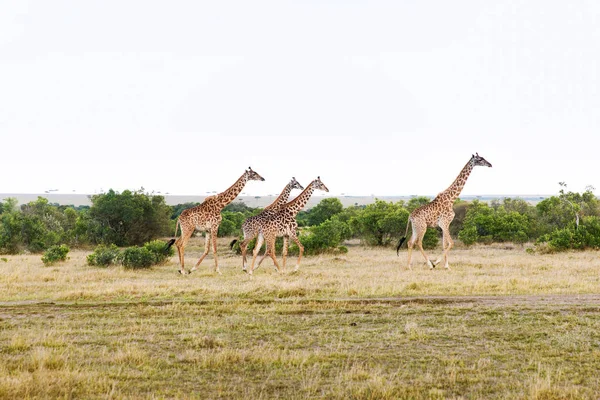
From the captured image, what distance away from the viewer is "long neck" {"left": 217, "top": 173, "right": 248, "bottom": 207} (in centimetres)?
2141

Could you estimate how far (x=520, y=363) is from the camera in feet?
26.5

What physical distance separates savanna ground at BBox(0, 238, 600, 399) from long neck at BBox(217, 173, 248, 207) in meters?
5.05

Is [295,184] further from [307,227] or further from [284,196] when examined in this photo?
[307,227]

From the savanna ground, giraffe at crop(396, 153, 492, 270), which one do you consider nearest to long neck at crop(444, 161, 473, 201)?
giraffe at crop(396, 153, 492, 270)

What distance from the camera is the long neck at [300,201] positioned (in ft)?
69.8

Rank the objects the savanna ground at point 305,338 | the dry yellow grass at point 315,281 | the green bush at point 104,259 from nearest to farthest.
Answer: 1. the savanna ground at point 305,338
2. the dry yellow grass at point 315,281
3. the green bush at point 104,259

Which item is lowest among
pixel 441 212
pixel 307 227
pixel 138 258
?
pixel 138 258

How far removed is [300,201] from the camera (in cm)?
2170

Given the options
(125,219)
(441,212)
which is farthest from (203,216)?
(125,219)

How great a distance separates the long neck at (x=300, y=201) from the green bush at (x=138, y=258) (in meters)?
5.42

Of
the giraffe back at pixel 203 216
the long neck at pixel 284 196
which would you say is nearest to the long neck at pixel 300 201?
the long neck at pixel 284 196

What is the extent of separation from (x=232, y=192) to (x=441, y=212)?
7.95 metres

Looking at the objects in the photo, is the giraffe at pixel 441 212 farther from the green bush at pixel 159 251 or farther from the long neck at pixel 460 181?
the green bush at pixel 159 251

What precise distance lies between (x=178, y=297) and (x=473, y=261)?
13.3 metres
